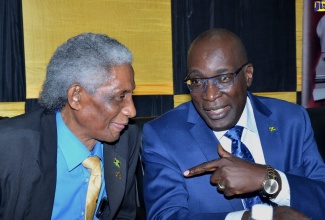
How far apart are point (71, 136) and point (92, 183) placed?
0.71 ft

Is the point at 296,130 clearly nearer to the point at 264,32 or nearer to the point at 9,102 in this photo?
the point at 264,32

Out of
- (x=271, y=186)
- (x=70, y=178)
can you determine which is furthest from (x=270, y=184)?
(x=70, y=178)

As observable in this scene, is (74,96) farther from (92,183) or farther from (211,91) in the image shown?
(211,91)

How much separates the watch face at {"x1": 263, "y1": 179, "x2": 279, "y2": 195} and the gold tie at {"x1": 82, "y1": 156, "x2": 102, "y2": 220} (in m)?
0.68

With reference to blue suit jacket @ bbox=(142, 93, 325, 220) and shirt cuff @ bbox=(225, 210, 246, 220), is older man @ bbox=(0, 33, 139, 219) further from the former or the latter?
shirt cuff @ bbox=(225, 210, 246, 220)

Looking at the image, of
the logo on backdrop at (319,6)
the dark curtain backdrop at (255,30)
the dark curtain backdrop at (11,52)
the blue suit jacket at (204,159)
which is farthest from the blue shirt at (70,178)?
the logo on backdrop at (319,6)

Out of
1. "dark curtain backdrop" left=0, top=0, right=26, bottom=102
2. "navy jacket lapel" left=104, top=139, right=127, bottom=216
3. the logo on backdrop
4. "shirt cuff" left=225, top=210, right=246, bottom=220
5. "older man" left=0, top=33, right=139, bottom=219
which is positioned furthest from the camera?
the logo on backdrop

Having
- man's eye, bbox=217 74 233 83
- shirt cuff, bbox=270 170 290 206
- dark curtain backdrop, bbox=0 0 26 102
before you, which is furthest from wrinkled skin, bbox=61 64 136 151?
dark curtain backdrop, bbox=0 0 26 102

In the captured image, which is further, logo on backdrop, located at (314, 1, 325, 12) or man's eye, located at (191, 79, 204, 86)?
logo on backdrop, located at (314, 1, 325, 12)

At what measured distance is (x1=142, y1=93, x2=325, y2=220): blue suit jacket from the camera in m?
1.60

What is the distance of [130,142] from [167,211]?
503 mm

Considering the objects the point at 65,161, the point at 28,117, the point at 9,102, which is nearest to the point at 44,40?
the point at 9,102

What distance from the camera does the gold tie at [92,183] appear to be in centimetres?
166

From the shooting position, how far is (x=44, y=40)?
2.39 m
